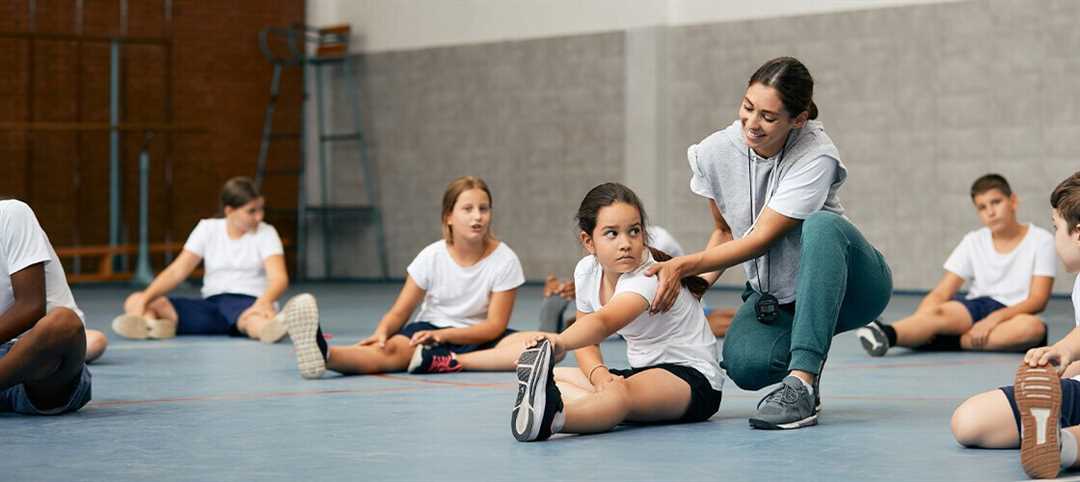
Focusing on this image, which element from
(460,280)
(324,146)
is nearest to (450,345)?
(460,280)

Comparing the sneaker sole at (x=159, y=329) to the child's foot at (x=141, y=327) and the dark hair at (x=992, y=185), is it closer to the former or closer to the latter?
the child's foot at (x=141, y=327)

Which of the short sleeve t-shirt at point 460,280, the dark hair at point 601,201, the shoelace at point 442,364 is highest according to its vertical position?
the dark hair at point 601,201

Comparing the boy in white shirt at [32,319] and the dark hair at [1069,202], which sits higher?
the dark hair at [1069,202]

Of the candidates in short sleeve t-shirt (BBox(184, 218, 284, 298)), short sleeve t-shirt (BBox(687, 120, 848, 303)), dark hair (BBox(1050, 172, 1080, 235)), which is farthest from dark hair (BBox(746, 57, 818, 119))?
short sleeve t-shirt (BBox(184, 218, 284, 298))

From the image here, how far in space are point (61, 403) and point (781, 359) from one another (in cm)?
181

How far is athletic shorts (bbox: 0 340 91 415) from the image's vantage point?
359 cm

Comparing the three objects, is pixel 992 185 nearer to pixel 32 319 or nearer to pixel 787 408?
pixel 787 408

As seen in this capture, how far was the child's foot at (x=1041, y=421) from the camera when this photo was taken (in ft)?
8.57

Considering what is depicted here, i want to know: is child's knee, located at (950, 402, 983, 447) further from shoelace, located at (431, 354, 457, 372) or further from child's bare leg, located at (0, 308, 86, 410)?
shoelace, located at (431, 354, 457, 372)

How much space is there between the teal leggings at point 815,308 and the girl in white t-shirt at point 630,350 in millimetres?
94

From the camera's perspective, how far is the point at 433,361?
4941 mm

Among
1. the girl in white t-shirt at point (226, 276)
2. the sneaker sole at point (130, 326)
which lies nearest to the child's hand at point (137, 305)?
the girl in white t-shirt at point (226, 276)

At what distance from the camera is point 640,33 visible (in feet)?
39.3

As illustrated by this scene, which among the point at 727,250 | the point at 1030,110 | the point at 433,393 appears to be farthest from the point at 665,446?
the point at 1030,110
